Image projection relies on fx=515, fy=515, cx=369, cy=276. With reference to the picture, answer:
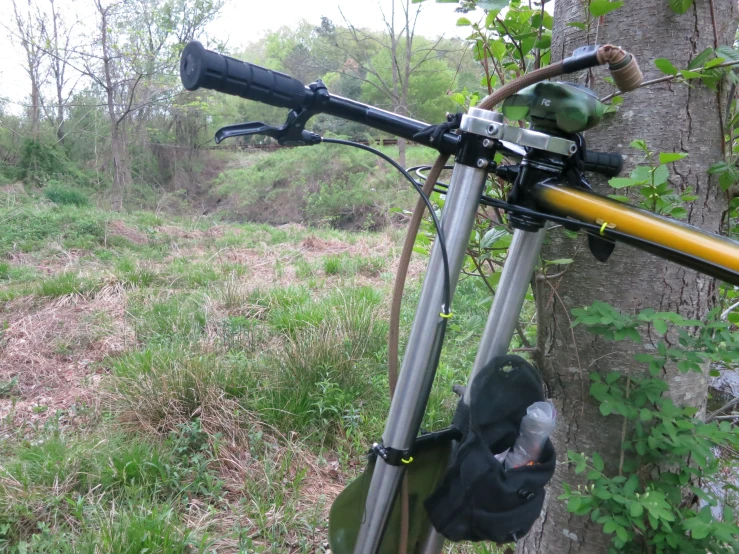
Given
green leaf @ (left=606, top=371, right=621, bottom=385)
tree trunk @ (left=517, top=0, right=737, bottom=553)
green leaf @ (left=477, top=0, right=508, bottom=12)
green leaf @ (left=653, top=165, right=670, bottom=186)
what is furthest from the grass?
green leaf @ (left=477, top=0, right=508, bottom=12)

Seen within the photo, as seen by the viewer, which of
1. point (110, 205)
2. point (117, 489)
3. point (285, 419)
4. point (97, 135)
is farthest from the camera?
point (97, 135)

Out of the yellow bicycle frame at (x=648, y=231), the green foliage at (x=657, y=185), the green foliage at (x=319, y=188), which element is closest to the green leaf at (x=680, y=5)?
the green foliage at (x=657, y=185)

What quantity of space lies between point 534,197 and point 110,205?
15329 millimetres

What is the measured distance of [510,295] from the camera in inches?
38.9

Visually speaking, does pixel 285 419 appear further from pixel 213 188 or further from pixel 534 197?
pixel 213 188

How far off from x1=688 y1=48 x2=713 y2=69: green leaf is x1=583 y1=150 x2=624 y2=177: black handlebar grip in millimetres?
234

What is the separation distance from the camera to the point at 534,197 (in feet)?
2.93

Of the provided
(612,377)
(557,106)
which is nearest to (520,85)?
(557,106)

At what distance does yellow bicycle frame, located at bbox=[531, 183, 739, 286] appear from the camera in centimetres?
71

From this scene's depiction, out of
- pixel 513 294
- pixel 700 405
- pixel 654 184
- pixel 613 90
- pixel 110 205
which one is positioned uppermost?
pixel 613 90

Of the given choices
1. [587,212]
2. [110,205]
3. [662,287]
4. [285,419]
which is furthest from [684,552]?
[110,205]

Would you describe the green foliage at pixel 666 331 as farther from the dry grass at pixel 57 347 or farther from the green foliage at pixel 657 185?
the dry grass at pixel 57 347

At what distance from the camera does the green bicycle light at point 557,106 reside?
0.84 m

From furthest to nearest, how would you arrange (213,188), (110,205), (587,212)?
(213,188) < (110,205) < (587,212)
